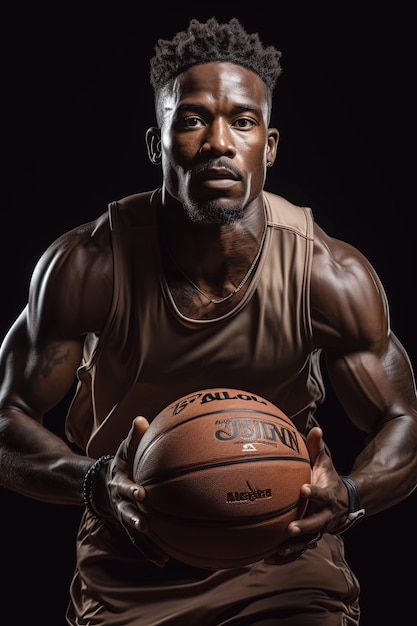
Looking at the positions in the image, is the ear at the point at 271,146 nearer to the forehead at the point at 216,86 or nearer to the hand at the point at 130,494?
the forehead at the point at 216,86

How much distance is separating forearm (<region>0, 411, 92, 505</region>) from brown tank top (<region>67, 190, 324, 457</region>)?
24cm

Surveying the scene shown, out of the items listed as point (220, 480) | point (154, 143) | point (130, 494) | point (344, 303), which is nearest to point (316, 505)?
point (220, 480)

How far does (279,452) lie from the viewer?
2.92 m

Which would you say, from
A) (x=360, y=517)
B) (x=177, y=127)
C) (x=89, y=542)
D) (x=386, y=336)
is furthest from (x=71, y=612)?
(x=177, y=127)

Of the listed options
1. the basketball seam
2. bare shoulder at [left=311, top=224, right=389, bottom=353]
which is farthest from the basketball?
bare shoulder at [left=311, top=224, right=389, bottom=353]

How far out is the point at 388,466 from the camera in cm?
341

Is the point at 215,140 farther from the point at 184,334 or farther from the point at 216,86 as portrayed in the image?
the point at 184,334

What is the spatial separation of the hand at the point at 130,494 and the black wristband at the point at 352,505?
49 cm

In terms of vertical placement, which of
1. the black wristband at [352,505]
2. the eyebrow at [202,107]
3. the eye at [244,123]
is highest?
the eyebrow at [202,107]

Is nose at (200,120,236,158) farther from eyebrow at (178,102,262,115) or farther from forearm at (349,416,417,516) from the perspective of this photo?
forearm at (349,416,417,516)

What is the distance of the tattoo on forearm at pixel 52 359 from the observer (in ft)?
11.3

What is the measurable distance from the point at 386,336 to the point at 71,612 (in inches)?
47.9

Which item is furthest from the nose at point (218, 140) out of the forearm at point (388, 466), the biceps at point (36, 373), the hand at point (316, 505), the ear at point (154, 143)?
the forearm at point (388, 466)

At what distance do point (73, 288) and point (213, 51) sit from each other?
0.75 metres
